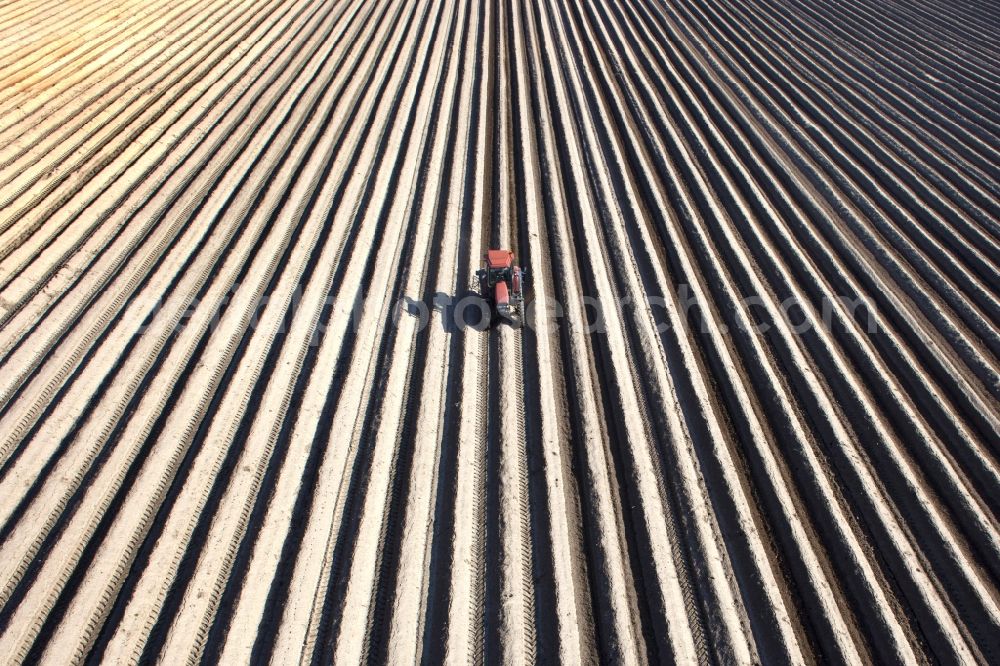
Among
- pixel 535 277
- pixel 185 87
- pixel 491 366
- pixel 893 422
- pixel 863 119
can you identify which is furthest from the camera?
pixel 863 119

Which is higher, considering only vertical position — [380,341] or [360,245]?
[360,245]

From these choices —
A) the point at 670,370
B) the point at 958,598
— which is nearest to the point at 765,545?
the point at 958,598

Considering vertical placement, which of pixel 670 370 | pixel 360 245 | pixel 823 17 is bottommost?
pixel 670 370

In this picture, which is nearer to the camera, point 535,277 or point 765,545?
point 765,545

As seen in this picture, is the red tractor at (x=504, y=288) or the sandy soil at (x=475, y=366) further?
the red tractor at (x=504, y=288)

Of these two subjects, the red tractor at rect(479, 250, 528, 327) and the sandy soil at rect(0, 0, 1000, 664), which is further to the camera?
the red tractor at rect(479, 250, 528, 327)

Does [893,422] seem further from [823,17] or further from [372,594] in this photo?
[823,17]

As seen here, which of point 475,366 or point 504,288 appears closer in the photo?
point 475,366

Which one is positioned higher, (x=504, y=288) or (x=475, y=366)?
(x=504, y=288)
